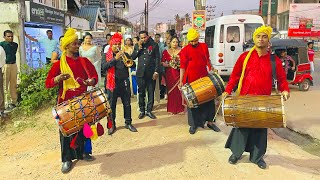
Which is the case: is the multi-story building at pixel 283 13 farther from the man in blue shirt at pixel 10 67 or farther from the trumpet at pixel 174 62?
the man in blue shirt at pixel 10 67

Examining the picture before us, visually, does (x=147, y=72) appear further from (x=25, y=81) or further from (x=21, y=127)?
(x=25, y=81)

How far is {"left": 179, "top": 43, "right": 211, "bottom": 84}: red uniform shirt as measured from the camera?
543cm

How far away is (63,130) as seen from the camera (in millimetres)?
3795

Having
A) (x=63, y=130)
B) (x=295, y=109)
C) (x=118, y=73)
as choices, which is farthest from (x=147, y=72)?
(x=295, y=109)

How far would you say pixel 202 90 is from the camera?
16.6ft

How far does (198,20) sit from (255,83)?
19.4 ft

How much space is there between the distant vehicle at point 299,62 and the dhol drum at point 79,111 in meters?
7.44

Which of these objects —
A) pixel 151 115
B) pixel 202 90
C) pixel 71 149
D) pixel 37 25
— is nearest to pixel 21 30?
pixel 37 25

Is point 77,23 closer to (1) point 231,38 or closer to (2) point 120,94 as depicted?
(1) point 231,38

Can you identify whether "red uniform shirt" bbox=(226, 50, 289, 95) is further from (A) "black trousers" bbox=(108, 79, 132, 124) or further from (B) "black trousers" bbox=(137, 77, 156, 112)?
(B) "black trousers" bbox=(137, 77, 156, 112)

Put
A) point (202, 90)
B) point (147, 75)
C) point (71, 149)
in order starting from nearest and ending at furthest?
point (71, 149)
point (202, 90)
point (147, 75)

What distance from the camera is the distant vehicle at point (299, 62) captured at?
10.0 meters

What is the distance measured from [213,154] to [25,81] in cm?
521

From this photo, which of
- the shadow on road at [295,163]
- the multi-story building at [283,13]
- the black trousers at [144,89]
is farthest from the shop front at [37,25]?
the multi-story building at [283,13]
